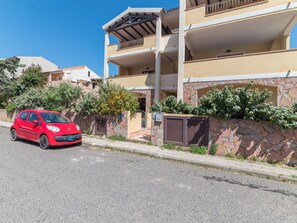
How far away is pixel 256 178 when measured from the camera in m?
4.88

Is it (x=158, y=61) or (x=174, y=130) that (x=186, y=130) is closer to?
(x=174, y=130)

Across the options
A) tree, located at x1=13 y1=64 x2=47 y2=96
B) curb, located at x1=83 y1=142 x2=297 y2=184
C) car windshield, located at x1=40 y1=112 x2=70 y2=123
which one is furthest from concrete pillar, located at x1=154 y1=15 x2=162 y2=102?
tree, located at x1=13 y1=64 x2=47 y2=96

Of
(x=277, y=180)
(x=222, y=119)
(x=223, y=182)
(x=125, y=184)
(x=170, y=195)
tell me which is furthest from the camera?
(x=222, y=119)

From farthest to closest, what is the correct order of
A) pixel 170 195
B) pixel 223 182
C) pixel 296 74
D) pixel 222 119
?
pixel 296 74
pixel 222 119
pixel 223 182
pixel 170 195

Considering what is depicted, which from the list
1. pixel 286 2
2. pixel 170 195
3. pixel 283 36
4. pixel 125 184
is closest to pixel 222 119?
pixel 170 195

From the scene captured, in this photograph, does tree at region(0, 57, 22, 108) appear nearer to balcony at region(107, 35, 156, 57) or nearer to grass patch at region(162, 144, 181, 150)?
balcony at region(107, 35, 156, 57)

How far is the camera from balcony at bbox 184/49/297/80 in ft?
25.9

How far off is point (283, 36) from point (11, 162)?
50.9ft

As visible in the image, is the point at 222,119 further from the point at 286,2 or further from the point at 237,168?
the point at 286,2

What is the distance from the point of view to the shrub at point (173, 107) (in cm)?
777

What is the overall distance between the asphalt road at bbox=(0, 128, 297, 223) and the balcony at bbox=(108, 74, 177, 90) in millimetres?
7834

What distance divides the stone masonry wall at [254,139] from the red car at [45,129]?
634cm

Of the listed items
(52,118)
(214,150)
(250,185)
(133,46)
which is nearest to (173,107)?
(214,150)

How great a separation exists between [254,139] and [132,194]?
525 centimetres
